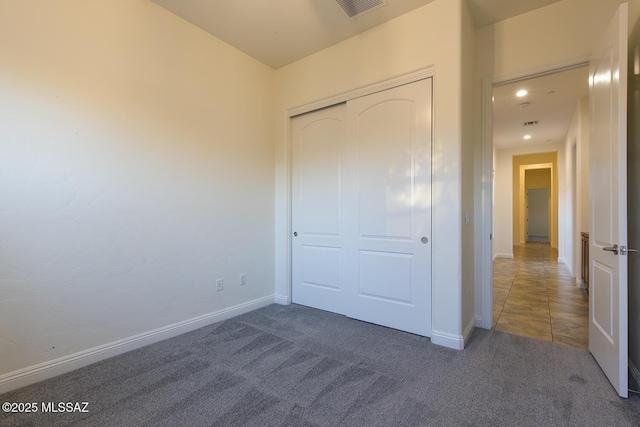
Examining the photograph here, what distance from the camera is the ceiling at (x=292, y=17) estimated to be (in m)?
2.52

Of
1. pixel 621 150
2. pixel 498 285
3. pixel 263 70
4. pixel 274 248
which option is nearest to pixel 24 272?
pixel 274 248

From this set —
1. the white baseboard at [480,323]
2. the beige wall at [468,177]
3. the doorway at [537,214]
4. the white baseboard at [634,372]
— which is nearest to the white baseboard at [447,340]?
the beige wall at [468,177]

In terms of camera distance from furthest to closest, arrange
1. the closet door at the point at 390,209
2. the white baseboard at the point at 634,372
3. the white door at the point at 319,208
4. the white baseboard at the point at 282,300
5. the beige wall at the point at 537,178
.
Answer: the beige wall at the point at 537,178
the white baseboard at the point at 282,300
the white door at the point at 319,208
the closet door at the point at 390,209
the white baseboard at the point at 634,372

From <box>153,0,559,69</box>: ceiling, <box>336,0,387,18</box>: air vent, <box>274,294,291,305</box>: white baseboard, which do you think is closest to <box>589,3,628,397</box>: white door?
<box>153,0,559,69</box>: ceiling

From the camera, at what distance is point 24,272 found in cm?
191

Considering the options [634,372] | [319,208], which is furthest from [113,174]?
[634,372]

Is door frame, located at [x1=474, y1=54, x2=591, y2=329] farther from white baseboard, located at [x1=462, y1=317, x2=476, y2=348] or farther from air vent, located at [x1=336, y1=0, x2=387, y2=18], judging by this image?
air vent, located at [x1=336, y1=0, x2=387, y2=18]

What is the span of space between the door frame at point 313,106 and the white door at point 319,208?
2.1 inches

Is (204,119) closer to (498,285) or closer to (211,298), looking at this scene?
(211,298)

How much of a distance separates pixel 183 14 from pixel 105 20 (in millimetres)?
676

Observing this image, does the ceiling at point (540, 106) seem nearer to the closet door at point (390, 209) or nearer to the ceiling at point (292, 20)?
the ceiling at point (292, 20)

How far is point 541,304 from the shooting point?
3605 mm

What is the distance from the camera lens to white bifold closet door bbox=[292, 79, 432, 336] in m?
2.62

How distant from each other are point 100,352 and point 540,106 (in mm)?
6585
